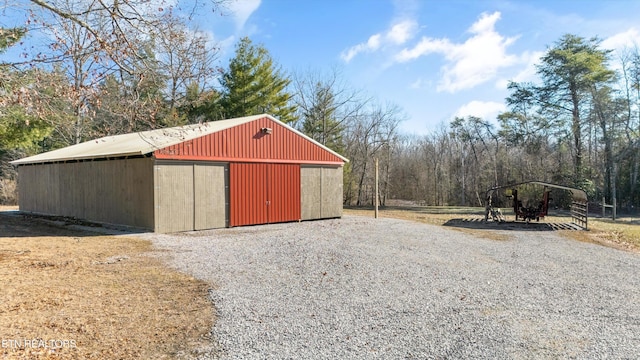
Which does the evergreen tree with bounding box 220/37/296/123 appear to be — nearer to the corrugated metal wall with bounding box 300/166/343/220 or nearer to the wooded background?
the wooded background

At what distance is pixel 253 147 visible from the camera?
13.8 metres

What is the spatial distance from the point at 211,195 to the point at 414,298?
869 centimetres

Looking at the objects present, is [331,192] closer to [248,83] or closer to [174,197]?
[174,197]

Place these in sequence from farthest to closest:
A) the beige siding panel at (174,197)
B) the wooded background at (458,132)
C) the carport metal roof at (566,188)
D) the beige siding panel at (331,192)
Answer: the wooded background at (458,132), the beige siding panel at (331,192), the carport metal roof at (566,188), the beige siding panel at (174,197)

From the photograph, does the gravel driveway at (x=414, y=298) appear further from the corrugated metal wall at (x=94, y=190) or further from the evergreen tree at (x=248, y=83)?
the evergreen tree at (x=248, y=83)

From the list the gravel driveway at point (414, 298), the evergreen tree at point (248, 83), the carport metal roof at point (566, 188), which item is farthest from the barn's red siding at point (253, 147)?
the evergreen tree at point (248, 83)

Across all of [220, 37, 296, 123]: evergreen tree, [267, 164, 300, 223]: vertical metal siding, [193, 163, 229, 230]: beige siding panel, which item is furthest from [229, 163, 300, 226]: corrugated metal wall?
[220, 37, 296, 123]: evergreen tree

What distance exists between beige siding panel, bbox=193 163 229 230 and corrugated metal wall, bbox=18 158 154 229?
4.55 ft

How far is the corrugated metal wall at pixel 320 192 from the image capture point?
15453 mm

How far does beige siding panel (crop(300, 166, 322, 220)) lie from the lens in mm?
15359

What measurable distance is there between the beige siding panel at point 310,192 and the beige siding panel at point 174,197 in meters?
4.43

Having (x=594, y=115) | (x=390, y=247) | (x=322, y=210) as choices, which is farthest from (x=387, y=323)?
(x=594, y=115)

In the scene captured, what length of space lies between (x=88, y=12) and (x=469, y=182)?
102 ft

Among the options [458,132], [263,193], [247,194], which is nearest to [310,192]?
[263,193]
